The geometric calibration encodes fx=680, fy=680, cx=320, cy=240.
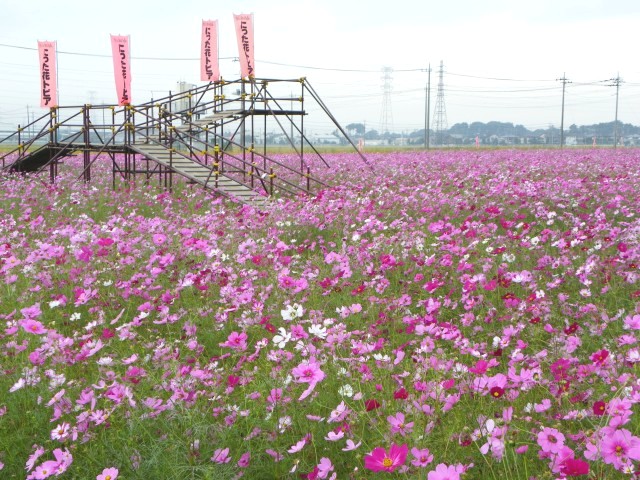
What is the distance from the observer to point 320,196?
29.7ft

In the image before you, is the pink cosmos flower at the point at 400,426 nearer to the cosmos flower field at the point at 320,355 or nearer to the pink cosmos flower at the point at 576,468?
the cosmos flower field at the point at 320,355

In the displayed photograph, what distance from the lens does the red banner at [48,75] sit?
Answer: 1884 centimetres

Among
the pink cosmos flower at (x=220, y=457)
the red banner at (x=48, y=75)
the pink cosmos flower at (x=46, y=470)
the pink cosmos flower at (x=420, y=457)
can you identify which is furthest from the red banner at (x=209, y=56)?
the pink cosmos flower at (x=420, y=457)

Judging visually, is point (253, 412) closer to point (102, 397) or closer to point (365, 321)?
point (102, 397)

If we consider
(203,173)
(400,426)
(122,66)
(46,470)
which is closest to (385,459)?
(400,426)

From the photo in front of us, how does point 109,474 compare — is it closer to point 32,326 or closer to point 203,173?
point 32,326

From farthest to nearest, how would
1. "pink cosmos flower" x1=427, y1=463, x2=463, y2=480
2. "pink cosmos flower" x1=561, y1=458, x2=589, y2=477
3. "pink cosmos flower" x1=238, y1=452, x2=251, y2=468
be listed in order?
"pink cosmos flower" x1=238, y1=452, x2=251, y2=468, "pink cosmos flower" x1=427, y1=463, x2=463, y2=480, "pink cosmos flower" x1=561, y1=458, x2=589, y2=477

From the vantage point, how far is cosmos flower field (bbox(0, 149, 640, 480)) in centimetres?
220

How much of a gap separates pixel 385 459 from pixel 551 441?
435 mm

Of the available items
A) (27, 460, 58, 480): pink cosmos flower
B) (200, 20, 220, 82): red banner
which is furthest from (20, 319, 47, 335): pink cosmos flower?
(200, 20, 220, 82): red banner

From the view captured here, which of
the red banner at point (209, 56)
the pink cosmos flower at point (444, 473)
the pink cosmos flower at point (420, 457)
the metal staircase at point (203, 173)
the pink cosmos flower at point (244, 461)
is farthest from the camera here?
the red banner at point (209, 56)

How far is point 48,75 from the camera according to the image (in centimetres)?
1925

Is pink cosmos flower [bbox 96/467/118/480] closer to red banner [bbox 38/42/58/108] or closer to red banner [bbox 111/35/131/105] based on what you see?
red banner [bbox 111/35/131/105]

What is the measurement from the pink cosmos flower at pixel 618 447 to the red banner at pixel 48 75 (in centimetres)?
1901
